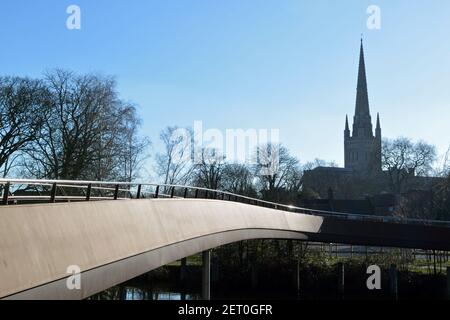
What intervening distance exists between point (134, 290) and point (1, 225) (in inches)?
1371

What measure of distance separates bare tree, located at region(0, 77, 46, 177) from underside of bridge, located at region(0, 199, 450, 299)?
88.6 feet

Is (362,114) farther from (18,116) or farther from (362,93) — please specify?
(18,116)

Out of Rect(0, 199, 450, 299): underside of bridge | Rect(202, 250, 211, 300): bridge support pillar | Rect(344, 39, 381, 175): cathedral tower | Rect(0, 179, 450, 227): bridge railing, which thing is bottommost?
Rect(202, 250, 211, 300): bridge support pillar

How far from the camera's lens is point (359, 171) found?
467 ft

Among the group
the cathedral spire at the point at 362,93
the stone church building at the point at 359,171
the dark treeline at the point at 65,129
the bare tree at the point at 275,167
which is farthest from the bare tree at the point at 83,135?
the cathedral spire at the point at 362,93

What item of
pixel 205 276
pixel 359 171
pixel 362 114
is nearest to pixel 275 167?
pixel 205 276

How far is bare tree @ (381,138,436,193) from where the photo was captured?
106m

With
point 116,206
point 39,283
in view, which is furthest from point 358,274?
point 39,283

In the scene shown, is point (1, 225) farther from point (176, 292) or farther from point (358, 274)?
point (358, 274)

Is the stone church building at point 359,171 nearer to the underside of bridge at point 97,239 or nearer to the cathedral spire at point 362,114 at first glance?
the cathedral spire at point 362,114

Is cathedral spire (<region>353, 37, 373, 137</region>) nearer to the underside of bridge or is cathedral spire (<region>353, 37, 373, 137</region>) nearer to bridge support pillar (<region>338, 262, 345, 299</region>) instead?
bridge support pillar (<region>338, 262, 345, 299</region>)

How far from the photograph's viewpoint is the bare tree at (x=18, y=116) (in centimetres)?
4631

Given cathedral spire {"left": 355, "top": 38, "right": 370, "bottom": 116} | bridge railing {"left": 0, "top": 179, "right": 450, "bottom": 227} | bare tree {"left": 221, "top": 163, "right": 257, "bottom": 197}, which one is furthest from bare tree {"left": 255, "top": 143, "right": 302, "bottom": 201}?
cathedral spire {"left": 355, "top": 38, "right": 370, "bottom": 116}
